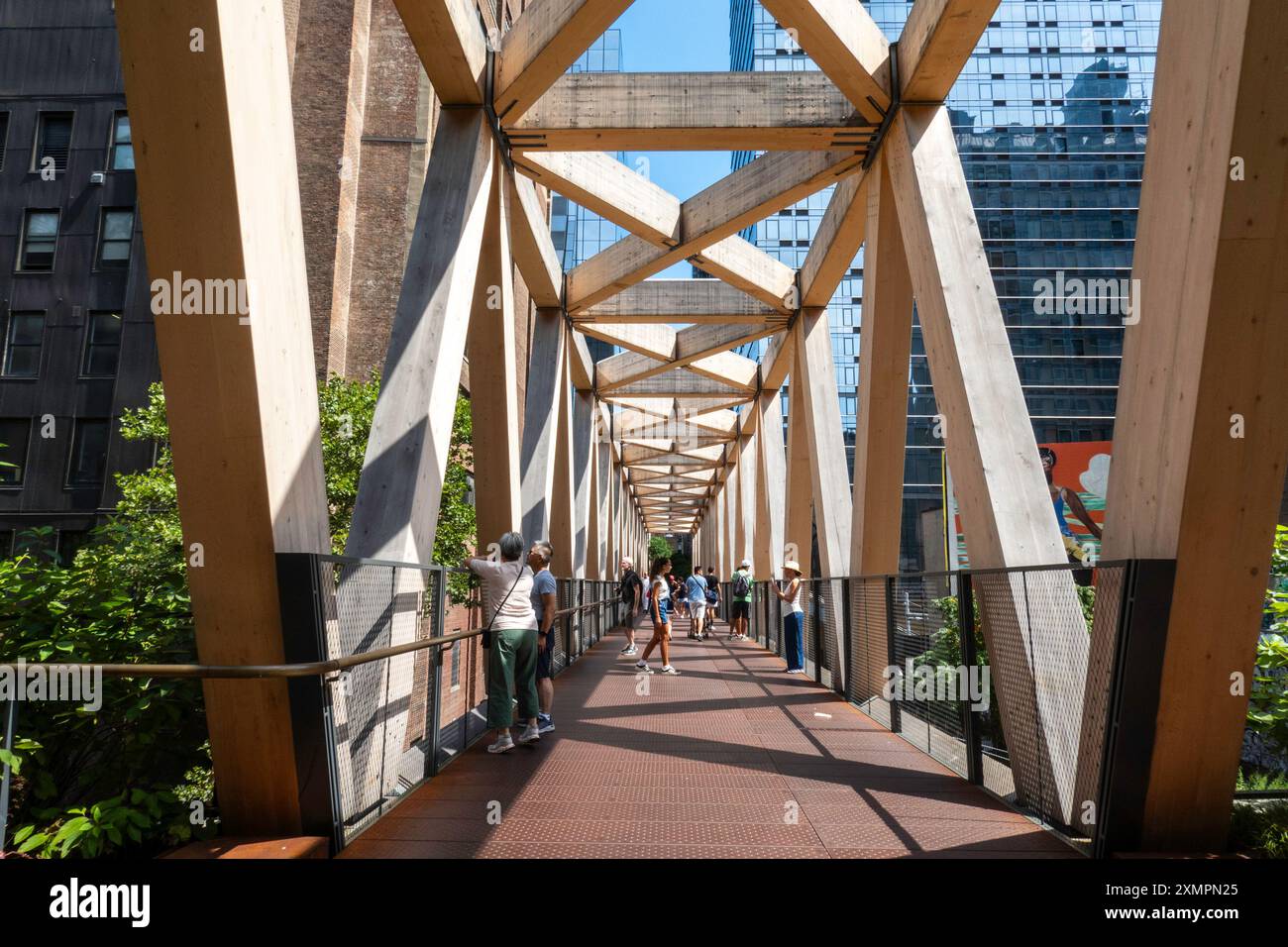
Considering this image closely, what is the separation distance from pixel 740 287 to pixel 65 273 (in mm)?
19495

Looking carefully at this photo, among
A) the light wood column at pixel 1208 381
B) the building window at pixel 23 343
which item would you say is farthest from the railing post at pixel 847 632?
the building window at pixel 23 343

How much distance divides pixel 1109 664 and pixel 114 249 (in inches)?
1040

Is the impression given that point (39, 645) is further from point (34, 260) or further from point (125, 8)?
point (34, 260)

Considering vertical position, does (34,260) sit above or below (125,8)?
above

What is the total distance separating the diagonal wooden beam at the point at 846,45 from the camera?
25.3 ft

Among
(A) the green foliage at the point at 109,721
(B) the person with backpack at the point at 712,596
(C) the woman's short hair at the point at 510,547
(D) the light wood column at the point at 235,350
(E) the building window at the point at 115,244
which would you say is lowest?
(B) the person with backpack at the point at 712,596

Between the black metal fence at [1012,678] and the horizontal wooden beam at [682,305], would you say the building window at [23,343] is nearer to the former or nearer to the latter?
the horizontal wooden beam at [682,305]

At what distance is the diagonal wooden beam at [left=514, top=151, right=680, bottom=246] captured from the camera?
34.1 feet

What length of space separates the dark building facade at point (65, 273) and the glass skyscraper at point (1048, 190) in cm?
3691

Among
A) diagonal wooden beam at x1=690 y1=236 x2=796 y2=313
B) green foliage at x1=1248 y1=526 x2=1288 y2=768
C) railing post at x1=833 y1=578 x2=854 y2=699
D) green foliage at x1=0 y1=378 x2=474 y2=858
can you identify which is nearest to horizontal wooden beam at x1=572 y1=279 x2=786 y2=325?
diagonal wooden beam at x1=690 y1=236 x2=796 y2=313

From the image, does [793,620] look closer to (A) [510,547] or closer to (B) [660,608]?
(B) [660,608]

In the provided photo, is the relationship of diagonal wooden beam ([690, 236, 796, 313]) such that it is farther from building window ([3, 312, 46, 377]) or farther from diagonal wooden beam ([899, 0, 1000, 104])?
building window ([3, 312, 46, 377])

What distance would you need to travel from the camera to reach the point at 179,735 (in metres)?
5.17

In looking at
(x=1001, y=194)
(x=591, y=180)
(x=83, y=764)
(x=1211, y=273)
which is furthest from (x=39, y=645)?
(x=1001, y=194)
